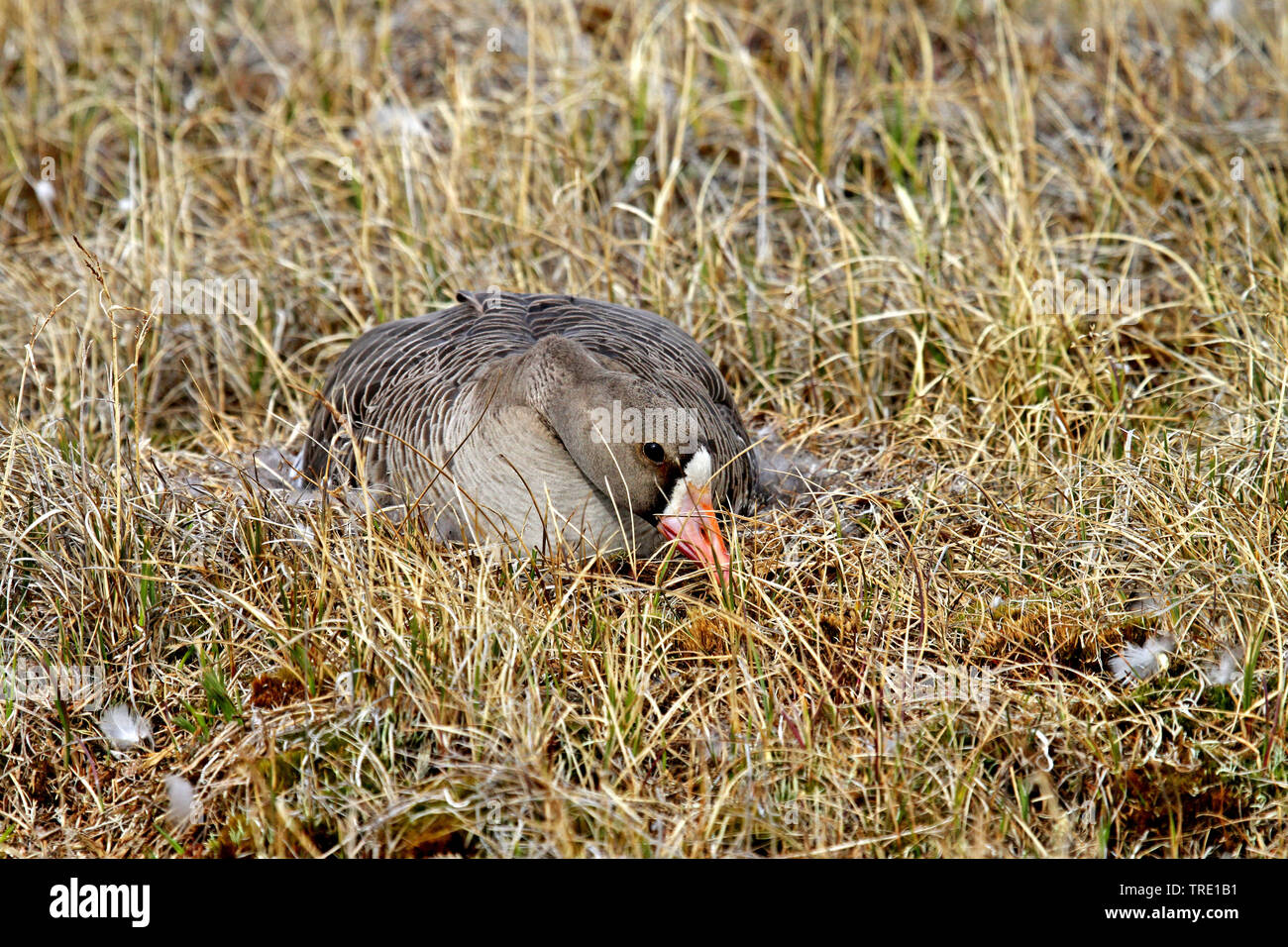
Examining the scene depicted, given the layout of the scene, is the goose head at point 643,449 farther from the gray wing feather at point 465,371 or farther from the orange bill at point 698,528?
the gray wing feather at point 465,371

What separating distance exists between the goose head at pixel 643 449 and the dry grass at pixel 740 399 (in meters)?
0.19

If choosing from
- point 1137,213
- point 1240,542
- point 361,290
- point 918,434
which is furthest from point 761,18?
point 1240,542

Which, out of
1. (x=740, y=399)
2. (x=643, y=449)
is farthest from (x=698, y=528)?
(x=740, y=399)

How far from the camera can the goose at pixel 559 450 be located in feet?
13.3

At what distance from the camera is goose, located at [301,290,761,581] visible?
4.05 m

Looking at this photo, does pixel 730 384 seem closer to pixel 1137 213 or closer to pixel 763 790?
pixel 1137 213

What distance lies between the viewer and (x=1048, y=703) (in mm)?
3539

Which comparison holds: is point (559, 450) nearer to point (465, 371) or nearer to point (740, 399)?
point (465, 371)

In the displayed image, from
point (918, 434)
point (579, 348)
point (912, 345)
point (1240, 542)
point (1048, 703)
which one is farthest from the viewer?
point (912, 345)

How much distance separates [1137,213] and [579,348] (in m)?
3.38

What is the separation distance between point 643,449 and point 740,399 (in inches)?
69.7

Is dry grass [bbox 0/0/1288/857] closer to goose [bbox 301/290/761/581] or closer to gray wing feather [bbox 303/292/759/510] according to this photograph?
goose [bbox 301/290/761/581]

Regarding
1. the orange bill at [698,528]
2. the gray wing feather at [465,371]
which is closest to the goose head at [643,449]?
the orange bill at [698,528]

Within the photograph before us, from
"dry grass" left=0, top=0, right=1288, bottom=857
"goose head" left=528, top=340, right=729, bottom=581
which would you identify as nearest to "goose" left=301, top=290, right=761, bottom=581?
"goose head" left=528, top=340, right=729, bottom=581
